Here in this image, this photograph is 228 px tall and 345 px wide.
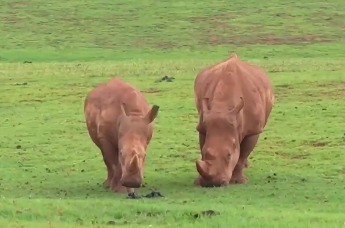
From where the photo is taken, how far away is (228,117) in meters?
15.3

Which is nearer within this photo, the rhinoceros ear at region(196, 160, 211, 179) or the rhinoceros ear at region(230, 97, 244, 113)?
the rhinoceros ear at region(196, 160, 211, 179)

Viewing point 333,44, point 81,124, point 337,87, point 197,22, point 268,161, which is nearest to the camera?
point 268,161

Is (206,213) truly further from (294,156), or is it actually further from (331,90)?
(331,90)

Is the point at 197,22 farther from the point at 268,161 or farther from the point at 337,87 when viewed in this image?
the point at 268,161

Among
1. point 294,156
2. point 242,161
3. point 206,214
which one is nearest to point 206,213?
point 206,214

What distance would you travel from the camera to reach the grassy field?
12367 millimetres

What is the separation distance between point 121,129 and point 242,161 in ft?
7.43

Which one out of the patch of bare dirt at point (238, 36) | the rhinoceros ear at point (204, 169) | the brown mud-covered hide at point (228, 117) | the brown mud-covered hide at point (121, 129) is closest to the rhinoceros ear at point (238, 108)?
the brown mud-covered hide at point (228, 117)

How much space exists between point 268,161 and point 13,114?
8.19 metres

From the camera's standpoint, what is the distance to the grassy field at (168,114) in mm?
12367

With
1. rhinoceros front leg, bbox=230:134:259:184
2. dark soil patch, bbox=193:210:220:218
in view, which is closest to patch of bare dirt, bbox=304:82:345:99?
rhinoceros front leg, bbox=230:134:259:184

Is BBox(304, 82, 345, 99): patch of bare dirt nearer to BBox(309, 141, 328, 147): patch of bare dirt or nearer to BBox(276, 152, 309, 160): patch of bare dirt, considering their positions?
BBox(309, 141, 328, 147): patch of bare dirt

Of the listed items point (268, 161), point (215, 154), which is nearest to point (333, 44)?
point (268, 161)

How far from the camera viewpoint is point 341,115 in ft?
73.5
